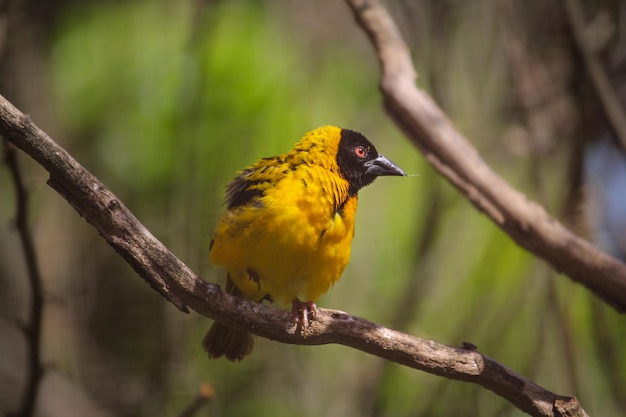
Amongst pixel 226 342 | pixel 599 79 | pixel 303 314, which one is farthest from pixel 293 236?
pixel 599 79

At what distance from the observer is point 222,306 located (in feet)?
7.63

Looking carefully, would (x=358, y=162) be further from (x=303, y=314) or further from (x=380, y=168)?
(x=303, y=314)

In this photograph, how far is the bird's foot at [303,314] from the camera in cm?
249

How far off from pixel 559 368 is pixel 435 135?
1636 millimetres

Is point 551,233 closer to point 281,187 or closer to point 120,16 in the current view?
point 281,187

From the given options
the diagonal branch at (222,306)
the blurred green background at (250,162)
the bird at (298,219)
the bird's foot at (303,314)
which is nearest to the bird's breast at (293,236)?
the bird at (298,219)

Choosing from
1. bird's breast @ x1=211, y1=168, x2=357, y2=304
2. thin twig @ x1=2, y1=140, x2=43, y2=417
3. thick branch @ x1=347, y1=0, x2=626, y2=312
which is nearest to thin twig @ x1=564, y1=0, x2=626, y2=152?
thick branch @ x1=347, y1=0, x2=626, y2=312

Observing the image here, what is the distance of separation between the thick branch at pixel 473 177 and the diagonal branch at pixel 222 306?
102 centimetres

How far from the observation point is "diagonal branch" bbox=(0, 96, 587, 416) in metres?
2.03

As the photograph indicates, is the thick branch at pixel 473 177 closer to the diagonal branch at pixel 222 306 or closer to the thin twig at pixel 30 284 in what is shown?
the diagonal branch at pixel 222 306

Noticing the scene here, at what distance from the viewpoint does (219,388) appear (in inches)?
162

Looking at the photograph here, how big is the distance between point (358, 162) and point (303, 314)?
2.71 ft

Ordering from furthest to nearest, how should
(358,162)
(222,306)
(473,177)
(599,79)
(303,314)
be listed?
(599,79) → (473,177) → (358,162) → (303,314) → (222,306)

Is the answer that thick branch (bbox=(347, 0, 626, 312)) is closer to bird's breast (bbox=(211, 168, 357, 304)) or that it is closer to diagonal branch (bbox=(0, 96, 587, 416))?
bird's breast (bbox=(211, 168, 357, 304))
